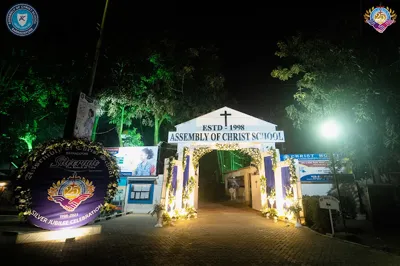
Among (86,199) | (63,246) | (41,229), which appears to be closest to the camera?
(63,246)

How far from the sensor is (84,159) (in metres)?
7.76

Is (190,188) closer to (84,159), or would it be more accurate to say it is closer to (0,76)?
(84,159)

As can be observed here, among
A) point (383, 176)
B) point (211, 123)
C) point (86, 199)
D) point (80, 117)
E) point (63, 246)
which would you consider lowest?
point (63, 246)

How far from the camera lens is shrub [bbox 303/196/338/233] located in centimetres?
824

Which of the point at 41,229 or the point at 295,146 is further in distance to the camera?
the point at 295,146

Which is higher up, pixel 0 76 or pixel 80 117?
pixel 0 76

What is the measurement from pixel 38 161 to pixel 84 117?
7.28 ft

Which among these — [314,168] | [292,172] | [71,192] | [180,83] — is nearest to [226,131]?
[292,172]

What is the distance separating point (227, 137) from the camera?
11.7m

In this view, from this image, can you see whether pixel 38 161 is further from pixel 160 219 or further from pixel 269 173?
pixel 269 173

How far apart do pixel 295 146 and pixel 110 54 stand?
17282mm

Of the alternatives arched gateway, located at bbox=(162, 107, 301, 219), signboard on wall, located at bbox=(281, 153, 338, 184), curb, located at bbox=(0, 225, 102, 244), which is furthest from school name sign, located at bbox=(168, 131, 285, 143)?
curb, located at bbox=(0, 225, 102, 244)

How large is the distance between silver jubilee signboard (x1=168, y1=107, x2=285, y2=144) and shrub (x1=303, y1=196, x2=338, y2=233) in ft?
11.7

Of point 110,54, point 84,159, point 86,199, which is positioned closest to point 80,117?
point 84,159
